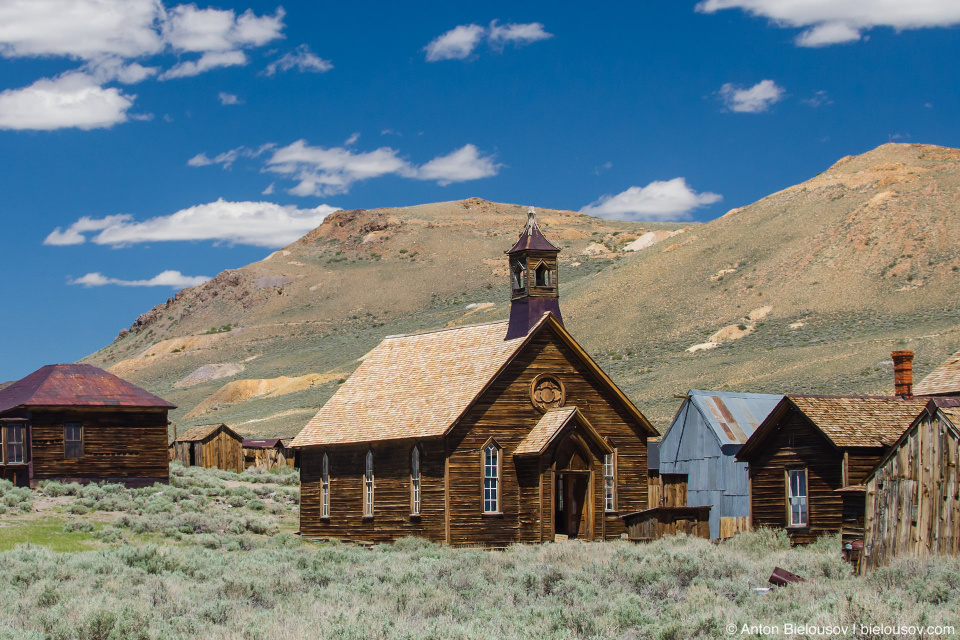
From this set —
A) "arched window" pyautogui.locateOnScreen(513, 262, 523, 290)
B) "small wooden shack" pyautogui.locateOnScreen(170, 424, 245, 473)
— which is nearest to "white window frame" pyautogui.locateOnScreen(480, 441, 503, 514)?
"arched window" pyautogui.locateOnScreen(513, 262, 523, 290)

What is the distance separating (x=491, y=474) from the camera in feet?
94.3

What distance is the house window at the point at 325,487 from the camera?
31891 millimetres

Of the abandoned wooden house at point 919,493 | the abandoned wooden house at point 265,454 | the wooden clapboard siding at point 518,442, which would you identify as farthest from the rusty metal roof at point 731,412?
the abandoned wooden house at point 265,454

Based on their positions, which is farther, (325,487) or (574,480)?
(325,487)

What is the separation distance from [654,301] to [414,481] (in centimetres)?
6690

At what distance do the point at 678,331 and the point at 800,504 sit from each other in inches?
2354

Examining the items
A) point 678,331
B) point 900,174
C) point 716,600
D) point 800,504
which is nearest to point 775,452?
point 800,504

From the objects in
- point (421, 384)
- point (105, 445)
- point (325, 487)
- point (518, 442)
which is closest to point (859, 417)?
point (518, 442)

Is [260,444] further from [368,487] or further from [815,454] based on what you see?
[815,454]

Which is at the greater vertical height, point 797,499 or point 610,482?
point 610,482

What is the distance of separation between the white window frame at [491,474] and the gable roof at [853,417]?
612 cm

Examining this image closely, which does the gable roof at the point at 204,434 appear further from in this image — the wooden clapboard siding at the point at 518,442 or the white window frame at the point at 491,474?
the white window frame at the point at 491,474

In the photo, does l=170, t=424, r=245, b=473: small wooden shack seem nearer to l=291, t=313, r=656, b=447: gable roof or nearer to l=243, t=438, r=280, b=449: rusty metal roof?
l=243, t=438, r=280, b=449: rusty metal roof

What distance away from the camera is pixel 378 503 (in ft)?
98.7
